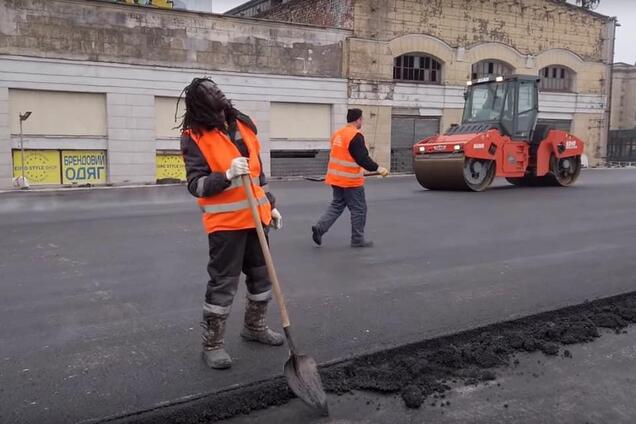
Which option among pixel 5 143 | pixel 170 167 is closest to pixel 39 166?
pixel 5 143

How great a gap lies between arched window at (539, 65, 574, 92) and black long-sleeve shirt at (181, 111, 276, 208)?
28454 mm

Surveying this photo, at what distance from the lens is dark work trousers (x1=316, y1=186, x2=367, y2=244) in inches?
309

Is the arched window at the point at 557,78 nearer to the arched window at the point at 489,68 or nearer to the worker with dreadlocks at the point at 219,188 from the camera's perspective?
the arched window at the point at 489,68

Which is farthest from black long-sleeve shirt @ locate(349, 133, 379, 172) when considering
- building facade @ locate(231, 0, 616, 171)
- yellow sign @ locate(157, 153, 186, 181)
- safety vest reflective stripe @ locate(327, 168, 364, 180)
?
building facade @ locate(231, 0, 616, 171)

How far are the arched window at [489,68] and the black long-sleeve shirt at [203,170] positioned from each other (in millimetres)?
24903

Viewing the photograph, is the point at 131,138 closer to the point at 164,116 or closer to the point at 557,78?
the point at 164,116

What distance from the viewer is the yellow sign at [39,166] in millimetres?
19141

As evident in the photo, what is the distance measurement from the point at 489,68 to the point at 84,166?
17.5m

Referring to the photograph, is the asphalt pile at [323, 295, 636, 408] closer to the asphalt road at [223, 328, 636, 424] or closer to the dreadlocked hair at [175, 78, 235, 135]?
the asphalt road at [223, 328, 636, 424]

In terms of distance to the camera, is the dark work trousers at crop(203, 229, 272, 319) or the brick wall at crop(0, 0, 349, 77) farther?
the brick wall at crop(0, 0, 349, 77)

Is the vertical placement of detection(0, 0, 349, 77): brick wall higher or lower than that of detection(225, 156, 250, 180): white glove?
higher

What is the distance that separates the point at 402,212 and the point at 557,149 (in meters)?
6.74

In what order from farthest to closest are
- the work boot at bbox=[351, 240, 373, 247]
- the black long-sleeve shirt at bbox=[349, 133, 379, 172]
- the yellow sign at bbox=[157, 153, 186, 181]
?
the yellow sign at bbox=[157, 153, 186, 181] → the work boot at bbox=[351, 240, 373, 247] → the black long-sleeve shirt at bbox=[349, 133, 379, 172]

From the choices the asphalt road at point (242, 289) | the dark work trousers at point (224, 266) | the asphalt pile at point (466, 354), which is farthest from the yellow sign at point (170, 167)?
the dark work trousers at point (224, 266)
